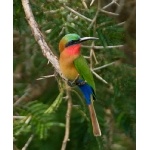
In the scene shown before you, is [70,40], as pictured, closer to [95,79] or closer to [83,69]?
[83,69]

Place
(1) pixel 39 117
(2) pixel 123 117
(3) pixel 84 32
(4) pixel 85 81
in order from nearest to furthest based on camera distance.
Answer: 1. (1) pixel 39 117
2. (4) pixel 85 81
3. (3) pixel 84 32
4. (2) pixel 123 117

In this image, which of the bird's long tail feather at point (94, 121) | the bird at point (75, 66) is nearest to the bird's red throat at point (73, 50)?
the bird at point (75, 66)

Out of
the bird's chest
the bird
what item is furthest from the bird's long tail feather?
the bird's chest

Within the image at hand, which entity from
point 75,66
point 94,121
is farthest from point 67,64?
point 94,121

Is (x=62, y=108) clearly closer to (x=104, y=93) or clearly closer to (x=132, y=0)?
(x=104, y=93)

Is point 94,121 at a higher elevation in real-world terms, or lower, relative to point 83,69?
lower

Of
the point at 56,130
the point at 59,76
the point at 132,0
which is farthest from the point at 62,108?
the point at 132,0

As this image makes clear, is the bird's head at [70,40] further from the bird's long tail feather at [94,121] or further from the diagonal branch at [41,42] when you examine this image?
the bird's long tail feather at [94,121]
